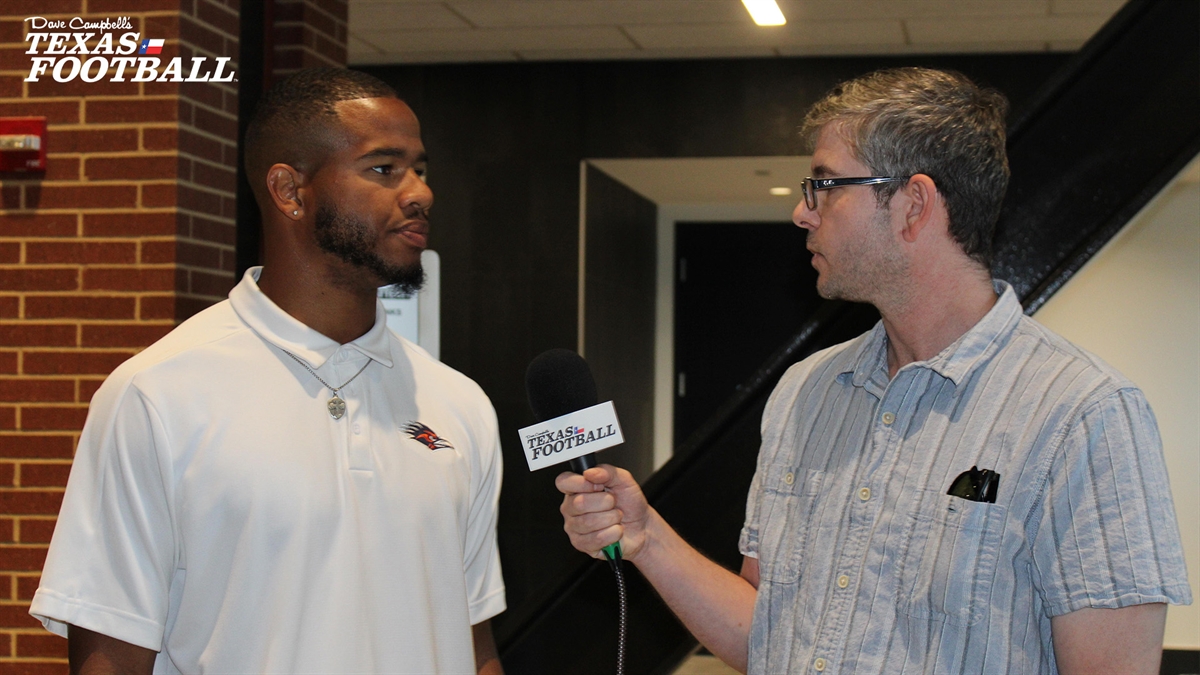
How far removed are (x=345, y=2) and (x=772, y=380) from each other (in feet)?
8.39

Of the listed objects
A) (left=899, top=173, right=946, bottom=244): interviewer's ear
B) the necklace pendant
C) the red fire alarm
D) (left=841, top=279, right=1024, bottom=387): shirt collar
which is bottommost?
the necklace pendant

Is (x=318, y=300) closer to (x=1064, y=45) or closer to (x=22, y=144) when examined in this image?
(x=22, y=144)

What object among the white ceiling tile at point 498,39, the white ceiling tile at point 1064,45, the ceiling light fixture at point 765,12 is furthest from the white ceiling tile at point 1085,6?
the white ceiling tile at point 498,39

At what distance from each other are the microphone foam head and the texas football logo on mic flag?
0.05 meters

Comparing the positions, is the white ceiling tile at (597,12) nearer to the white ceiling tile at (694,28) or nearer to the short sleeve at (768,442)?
Result: the white ceiling tile at (694,28)

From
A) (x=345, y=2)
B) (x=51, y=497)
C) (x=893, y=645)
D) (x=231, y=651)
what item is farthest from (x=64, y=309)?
(x=893, y=645)

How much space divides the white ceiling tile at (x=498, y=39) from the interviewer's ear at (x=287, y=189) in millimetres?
4564

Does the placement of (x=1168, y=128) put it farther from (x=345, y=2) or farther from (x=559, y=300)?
(x=559, y=300)

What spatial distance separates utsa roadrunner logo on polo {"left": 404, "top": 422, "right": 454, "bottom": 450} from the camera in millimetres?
1732

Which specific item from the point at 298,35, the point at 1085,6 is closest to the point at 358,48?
the point at 298,35

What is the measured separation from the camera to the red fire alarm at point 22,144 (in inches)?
123

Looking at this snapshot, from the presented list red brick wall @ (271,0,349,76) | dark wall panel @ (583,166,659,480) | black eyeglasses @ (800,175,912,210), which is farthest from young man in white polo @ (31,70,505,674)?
dark wall panel @ (583,166,659,480)

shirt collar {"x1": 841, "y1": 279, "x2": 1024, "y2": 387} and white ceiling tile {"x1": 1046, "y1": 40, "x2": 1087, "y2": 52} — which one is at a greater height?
white ceiling tile {"x1": 1046, "y1": 40, "x2": 1087, "y2": 52}

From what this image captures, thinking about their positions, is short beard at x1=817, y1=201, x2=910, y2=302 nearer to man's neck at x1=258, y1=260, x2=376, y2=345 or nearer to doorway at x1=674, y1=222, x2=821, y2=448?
man's neck at x1=258, y1=260, x2=376, y2=345
